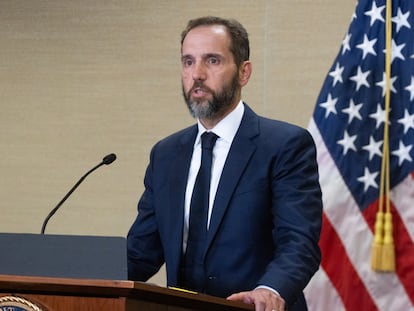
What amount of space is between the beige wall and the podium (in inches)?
90.9

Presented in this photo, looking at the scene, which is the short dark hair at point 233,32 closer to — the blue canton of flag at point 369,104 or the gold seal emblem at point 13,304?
the blue canton of flag at point 369,104

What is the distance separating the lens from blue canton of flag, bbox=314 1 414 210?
145 inches

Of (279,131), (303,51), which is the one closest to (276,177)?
(279,131)

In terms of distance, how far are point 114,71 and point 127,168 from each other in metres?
0.50

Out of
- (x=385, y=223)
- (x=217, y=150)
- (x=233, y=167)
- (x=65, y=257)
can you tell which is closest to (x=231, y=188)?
(x=233, y=167)

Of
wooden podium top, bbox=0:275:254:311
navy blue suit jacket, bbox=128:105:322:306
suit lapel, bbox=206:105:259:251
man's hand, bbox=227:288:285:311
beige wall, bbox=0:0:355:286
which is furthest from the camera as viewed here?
beige wall, bbox=0:0:355:286

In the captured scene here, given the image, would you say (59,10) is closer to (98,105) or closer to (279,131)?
(98,105)

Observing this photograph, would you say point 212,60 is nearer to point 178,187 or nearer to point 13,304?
point 178,187

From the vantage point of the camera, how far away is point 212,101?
2.82 metres

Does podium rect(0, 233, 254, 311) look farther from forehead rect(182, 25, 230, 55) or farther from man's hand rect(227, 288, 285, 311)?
forehead rect(182, 25, 230, 55)

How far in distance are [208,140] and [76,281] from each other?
3.39ft

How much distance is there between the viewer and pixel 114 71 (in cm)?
457

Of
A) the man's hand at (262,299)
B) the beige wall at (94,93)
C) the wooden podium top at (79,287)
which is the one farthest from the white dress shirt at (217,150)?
the beige wall at (94,93)

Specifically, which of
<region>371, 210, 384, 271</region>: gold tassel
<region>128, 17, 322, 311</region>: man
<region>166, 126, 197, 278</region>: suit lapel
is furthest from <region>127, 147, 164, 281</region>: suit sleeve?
<region>371, 210, 384, 271</region>: gold tassel
